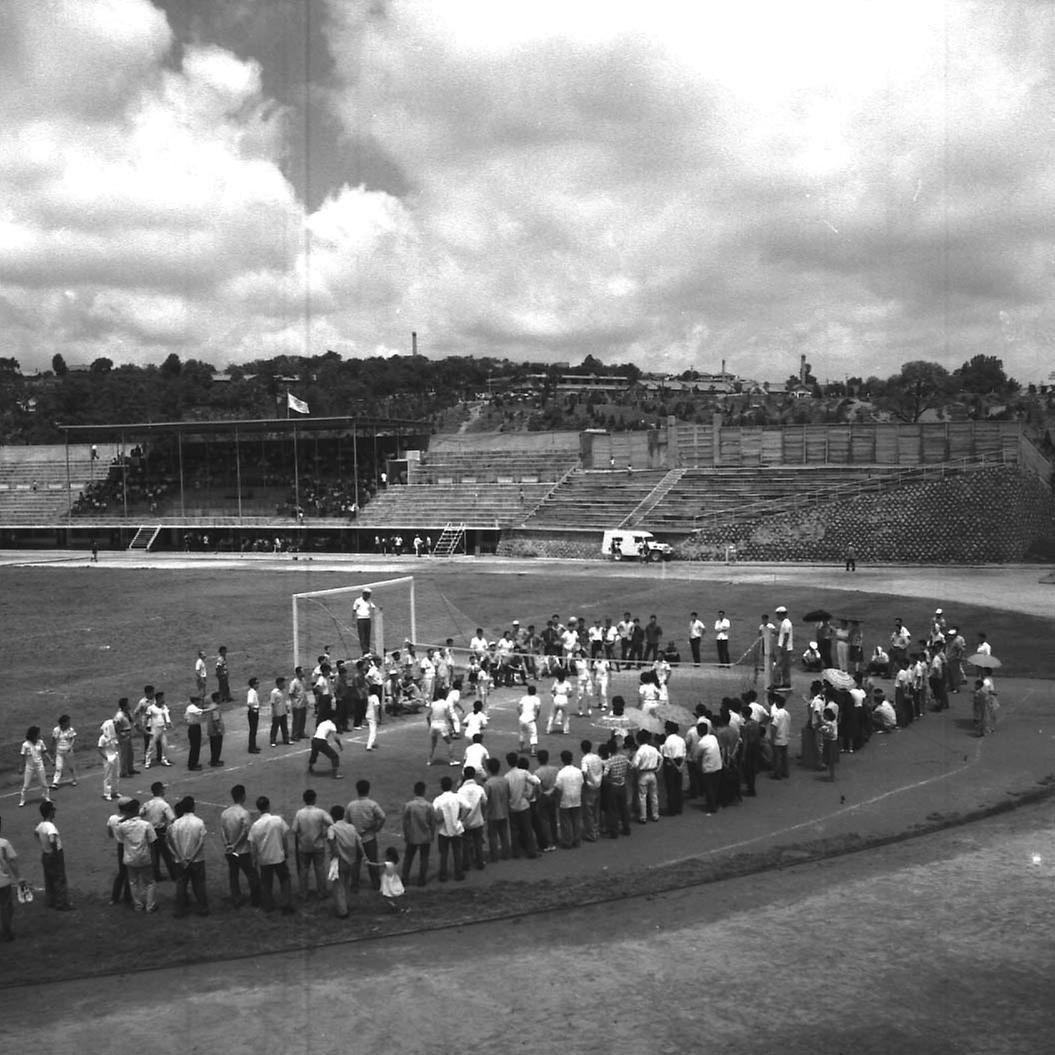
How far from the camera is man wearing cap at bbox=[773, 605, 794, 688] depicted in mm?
23406

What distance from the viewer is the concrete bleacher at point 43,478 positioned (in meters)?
84.6

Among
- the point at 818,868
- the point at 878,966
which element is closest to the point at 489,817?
the point at 818,868

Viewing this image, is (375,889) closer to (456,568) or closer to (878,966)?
(878,966)

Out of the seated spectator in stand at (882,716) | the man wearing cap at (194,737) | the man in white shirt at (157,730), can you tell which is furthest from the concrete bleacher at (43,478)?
the seated spectator in stand at (882,716)

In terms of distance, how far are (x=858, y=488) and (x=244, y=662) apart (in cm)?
3998

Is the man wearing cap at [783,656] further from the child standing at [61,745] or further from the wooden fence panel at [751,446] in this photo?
the wooden fence panel at [751,446]

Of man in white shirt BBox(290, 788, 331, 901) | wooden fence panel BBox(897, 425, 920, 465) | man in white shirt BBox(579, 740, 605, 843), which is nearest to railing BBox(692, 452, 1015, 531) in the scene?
wooden fence panel BBox(897, 425, 920, 465)

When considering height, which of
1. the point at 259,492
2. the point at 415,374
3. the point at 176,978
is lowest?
the point at 176,978

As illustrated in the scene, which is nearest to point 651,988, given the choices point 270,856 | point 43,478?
point 270,856

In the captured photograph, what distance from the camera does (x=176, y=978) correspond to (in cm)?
1039

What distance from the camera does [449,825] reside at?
1266cm

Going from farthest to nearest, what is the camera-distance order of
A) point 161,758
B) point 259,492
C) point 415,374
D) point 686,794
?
1. point 415,374
2. point 259,492
3. point 161,758
4. point 686,794

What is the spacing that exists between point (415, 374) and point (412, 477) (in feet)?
307

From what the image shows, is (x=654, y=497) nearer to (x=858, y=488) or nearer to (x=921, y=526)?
(x=858, y=488)
